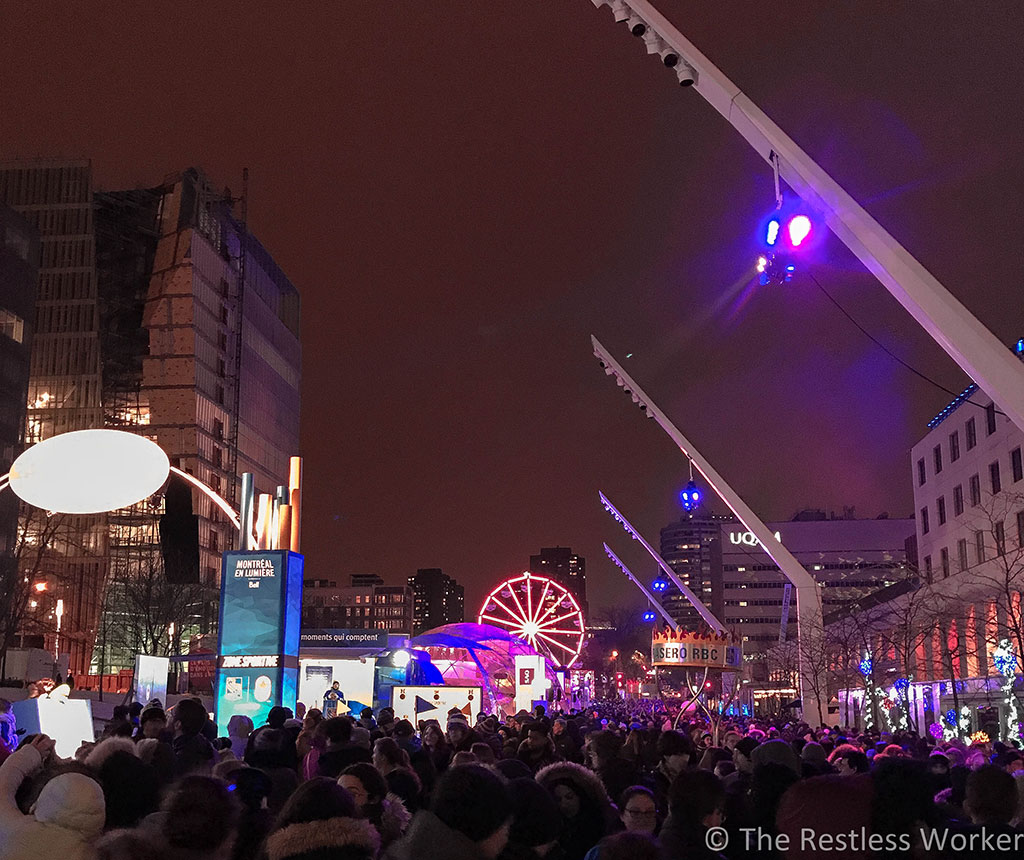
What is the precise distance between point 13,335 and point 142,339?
34666mm

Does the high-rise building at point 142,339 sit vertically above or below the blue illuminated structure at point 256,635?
above

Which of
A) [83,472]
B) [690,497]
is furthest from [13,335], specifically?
[83,472]

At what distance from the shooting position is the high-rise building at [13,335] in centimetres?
7538

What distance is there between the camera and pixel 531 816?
561 centimetres

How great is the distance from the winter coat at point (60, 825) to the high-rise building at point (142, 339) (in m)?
94.1

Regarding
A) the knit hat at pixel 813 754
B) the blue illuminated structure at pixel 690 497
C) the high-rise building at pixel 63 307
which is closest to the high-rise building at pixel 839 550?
the high-rise building at pixel 63 307

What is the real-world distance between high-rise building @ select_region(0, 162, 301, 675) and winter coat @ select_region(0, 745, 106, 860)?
94.1 meters

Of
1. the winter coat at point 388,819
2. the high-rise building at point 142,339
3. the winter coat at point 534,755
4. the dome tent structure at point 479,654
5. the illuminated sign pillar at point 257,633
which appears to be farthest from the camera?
the high-rise building at point 142,339

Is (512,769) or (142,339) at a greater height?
(142,339)

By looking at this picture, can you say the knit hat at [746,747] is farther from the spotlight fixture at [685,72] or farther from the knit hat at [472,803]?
the spotlight fixture at [685,72]

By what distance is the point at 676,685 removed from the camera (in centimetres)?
16838

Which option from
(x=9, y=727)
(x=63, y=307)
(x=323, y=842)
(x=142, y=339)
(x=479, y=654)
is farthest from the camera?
(x=142, y=339)

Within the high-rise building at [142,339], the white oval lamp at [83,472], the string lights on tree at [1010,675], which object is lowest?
the string lights on tree at [1010,675]

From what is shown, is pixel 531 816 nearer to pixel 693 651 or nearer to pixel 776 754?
pixel 776 754
